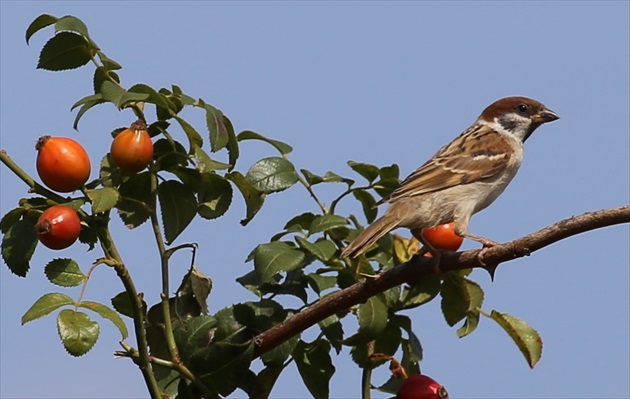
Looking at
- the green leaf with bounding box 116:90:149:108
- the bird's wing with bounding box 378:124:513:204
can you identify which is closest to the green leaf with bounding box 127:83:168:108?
the green leaf with bounding box 116:90:149:108

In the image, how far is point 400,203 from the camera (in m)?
4.06

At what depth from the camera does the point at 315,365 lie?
268cm

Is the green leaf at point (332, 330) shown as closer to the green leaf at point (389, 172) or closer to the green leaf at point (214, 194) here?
the green leaf at point (214, 194)

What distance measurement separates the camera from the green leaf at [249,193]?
273 centimetres

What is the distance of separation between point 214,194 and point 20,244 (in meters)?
0.54

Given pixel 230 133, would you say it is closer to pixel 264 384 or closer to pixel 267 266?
pixel 267 266

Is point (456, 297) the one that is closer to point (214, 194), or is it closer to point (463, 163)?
point (214, 194)

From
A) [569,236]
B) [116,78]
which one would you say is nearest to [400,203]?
[116,78]

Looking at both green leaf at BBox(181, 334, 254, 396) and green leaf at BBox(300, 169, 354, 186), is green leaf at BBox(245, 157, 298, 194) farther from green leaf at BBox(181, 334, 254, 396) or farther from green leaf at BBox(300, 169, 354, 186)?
green leaf at BBox(181, 334, 254, 396)

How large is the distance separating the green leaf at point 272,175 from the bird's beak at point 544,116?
3182 millimetres

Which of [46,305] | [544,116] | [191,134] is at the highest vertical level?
[544,116]

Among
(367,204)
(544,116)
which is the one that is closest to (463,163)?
(544,116)

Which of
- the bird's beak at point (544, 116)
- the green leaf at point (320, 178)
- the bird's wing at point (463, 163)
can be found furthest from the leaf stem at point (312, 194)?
the bird's beak at point (544, 116)

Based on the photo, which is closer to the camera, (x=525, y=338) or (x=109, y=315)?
(x=109, y=315)
